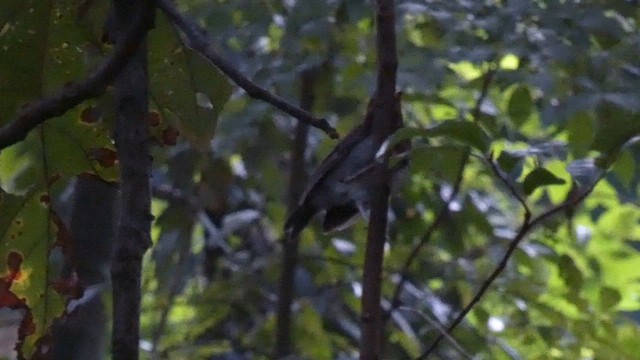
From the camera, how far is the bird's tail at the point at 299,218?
39.3 inches

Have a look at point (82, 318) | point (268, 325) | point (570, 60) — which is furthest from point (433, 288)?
point (82, 318)

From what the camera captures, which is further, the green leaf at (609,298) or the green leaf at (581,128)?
the green leaf at (609,298)

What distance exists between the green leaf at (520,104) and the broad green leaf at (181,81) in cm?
60

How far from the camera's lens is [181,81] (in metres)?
0.71

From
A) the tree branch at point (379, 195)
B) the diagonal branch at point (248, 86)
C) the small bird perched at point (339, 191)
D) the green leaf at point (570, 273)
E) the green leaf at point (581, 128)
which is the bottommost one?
the green leaf at point (570, 273)

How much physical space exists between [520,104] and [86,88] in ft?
2.78

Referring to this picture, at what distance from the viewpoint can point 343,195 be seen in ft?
3.03

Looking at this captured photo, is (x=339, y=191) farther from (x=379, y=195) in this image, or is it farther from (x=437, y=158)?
(x=379, y=195)

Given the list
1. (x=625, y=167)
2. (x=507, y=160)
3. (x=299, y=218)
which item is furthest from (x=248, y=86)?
(x=625, y=167)

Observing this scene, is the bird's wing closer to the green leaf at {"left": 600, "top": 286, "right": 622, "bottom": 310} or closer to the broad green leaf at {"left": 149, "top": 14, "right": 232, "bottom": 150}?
the broad green leaf at {"left": 149, "top": 14, "right": 232, "bottom": 150}

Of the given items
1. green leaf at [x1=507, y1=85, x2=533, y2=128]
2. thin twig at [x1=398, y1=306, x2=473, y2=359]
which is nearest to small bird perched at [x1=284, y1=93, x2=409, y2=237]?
thin twig at [x1=398, y1=306, x2=473, y2=359]

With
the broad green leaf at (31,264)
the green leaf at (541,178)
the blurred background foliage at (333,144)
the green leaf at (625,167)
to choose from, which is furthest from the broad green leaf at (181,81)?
the green leaf at (625,167)

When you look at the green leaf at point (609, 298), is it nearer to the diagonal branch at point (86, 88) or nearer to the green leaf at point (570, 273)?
the green leaf at point (570, 273)

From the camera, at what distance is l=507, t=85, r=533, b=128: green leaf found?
4.01 feet
